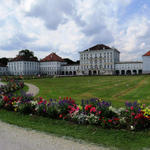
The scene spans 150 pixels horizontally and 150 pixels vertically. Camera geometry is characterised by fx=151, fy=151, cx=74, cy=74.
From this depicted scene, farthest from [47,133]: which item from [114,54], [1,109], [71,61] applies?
[71,61]

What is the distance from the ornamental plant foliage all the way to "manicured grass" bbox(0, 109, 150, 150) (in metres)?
0.27

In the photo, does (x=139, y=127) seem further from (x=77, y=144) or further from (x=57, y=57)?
(x=57, y=57)

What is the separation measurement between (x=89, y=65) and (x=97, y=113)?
273 feet

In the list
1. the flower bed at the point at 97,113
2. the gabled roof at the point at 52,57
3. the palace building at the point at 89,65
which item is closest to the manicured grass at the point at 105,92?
the flower bed at the point at 97,113

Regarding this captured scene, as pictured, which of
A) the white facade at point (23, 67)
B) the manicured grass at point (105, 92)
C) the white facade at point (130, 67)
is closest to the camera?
the manicured grass at point (105, 92)

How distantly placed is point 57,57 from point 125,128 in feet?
314

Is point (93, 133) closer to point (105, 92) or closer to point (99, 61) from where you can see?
point (105, 92)

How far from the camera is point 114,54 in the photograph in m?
82.1

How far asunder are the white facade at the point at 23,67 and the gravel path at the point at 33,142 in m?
89.7

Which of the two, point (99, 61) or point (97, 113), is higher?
point (99, 61)

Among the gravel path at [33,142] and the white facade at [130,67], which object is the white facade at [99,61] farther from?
the gravel path at [33,142]

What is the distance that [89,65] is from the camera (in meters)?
88.2

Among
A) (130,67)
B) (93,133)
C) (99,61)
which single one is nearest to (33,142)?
(93,133)

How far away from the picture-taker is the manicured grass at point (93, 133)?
14.0 feet
